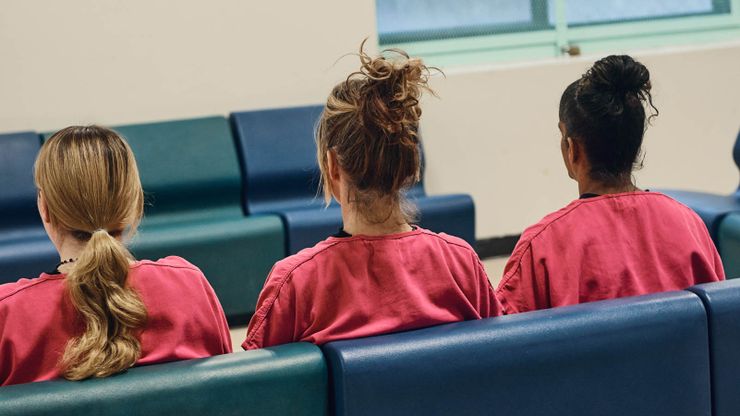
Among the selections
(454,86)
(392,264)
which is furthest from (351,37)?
(392,264)

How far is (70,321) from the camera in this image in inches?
66.0

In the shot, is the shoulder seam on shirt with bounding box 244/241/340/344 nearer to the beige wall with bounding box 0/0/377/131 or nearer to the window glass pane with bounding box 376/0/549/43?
the beige wall with bounding box 0/0/377/131

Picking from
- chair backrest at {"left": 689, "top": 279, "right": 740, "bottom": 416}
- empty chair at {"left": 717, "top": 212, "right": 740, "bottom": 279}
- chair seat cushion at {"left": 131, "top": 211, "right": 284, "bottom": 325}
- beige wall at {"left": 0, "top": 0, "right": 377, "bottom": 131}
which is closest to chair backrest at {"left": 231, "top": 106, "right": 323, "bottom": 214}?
beige wall at {"left": 0, "top": 0, "right": 377, "bottom": 131}

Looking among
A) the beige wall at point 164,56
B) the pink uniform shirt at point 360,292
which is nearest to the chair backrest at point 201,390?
the pink uniform shirt at point 360,292

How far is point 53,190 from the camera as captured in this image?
1.78m

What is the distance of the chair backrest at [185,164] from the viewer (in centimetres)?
435

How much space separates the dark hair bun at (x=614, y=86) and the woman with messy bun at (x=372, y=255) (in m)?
0.52

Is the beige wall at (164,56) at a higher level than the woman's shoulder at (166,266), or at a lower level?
higher

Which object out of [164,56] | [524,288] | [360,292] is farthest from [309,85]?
[360,292]

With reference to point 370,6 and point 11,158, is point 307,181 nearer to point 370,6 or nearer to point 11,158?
point 370,6

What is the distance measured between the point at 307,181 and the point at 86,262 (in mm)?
2940

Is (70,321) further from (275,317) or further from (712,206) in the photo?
(712,206)

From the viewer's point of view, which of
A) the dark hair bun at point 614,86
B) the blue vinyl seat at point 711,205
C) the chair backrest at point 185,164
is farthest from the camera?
the chair backrest at point 185,164

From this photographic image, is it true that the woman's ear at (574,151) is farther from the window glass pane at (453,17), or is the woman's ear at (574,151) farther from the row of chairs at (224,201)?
the window glass pane at (453,17)
